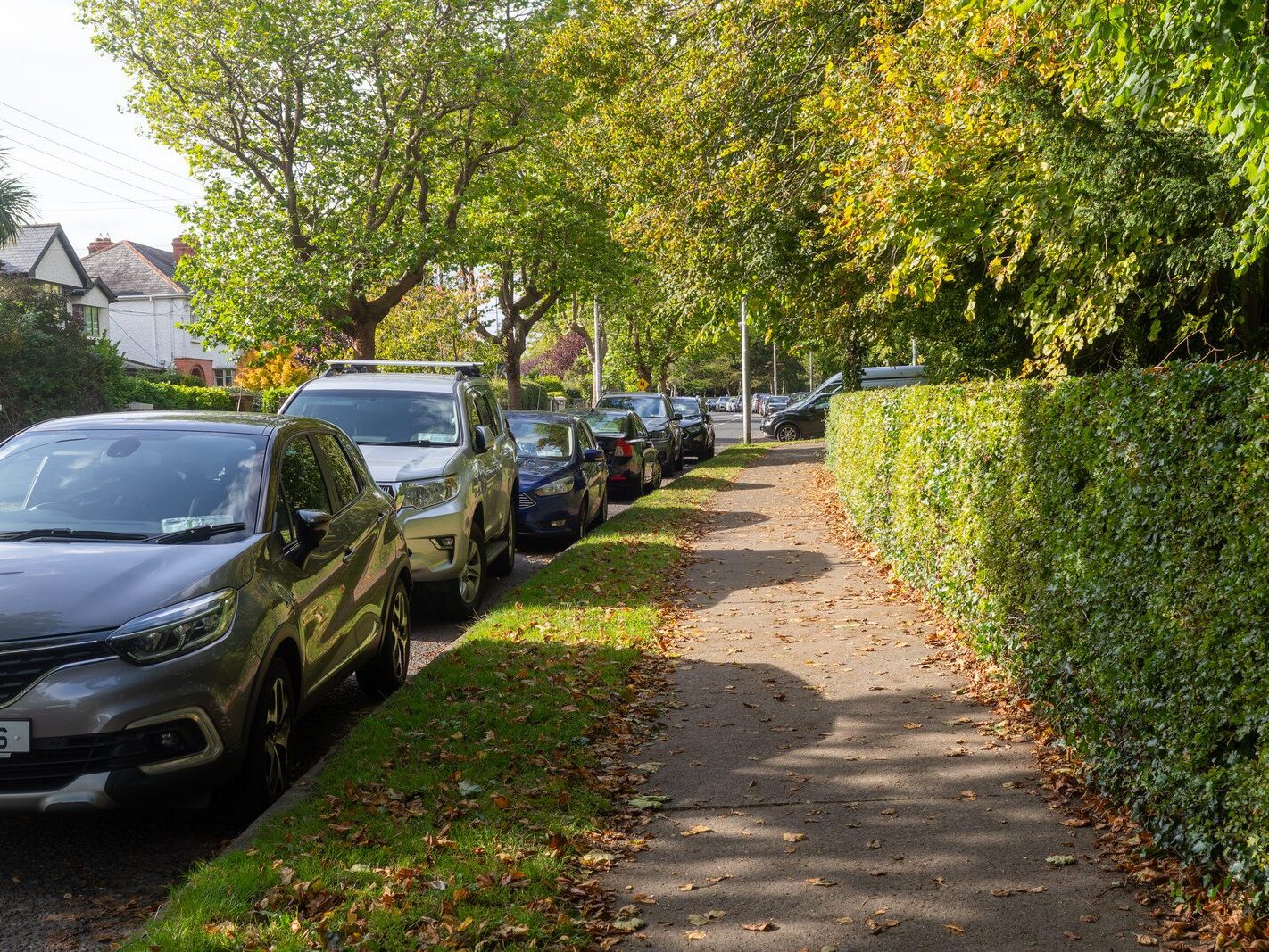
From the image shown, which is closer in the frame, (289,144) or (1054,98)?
(1054,98)

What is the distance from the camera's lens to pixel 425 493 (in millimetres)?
10469

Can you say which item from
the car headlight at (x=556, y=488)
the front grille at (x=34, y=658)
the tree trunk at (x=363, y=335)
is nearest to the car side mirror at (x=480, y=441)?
the car headlight at (x=556, y=488)

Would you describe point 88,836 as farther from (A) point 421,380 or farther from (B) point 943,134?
(B) point 943,134

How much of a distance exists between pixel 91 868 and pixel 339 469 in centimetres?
302

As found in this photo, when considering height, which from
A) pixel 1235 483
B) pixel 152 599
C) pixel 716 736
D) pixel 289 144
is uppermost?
pixel 289 144

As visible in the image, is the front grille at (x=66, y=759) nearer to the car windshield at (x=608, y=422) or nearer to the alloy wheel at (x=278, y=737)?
the alloy wheel at (x=278, y=737)

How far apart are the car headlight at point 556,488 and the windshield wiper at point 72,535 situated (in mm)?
9607

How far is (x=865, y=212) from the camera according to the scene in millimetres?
14023

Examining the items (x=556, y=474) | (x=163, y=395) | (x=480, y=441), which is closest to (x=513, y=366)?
(x=163, y=395)

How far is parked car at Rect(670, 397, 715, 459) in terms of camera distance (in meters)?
35.2

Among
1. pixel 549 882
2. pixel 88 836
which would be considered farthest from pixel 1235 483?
pixel 88 836

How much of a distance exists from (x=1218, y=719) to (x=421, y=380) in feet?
29.3

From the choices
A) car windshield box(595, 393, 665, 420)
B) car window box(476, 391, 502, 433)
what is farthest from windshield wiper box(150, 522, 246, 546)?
car windshield box(595, 393, 665, 420)

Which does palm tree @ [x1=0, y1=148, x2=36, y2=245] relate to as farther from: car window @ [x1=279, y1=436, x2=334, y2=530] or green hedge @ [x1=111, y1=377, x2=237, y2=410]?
car window @ [x1=279, y1=436, x2=334, y2=530]
